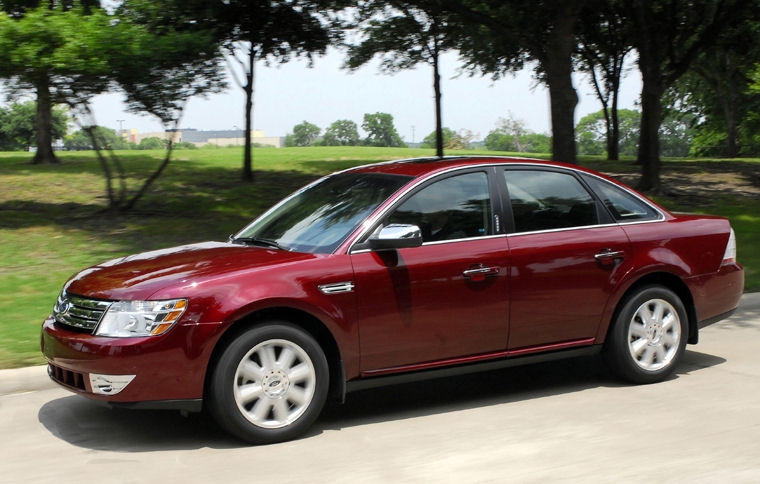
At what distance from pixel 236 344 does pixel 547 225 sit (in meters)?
2.36

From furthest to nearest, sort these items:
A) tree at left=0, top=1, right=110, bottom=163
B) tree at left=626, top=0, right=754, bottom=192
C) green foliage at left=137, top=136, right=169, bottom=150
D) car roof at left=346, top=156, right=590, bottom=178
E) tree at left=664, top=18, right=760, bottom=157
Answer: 1. tree at left=664, top=18, right=760, bottom=157
2. tree at left=626, top=0, right=754, bottom=192
3. green foliage at left=137, top=136, right=169, bottom=150
4. tree at left=0, top=1, right=110, bottom=163
5. car roof at left=346, top=156, right=590, bottom=178

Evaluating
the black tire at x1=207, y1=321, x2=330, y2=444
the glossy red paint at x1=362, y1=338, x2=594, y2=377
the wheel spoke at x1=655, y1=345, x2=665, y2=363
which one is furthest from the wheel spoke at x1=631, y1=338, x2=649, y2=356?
the black tire at x1=207, y1=321, x2=330, y2=444

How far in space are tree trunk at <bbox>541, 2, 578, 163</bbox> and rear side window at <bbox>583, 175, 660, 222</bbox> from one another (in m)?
7.83

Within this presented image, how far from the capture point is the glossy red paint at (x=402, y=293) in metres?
4.61

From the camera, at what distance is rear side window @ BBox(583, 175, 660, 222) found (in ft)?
20.1

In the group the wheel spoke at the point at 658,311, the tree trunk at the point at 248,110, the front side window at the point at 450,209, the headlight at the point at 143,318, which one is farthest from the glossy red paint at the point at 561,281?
the tree trunk at the point at 248,110

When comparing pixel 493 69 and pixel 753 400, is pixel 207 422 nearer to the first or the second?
pixel 753 400

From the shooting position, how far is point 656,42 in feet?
64.3

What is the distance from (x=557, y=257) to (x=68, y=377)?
3.19 m

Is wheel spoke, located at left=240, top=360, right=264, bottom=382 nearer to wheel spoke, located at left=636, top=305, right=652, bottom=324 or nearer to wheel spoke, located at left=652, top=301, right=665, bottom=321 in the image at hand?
wheel spoke, located at left=636, top=305, right=652, bottom=324

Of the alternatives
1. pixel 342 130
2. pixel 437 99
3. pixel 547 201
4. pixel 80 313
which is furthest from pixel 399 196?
pixel 342 130

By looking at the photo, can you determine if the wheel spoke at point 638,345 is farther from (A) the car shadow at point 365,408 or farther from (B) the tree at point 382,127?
(B) the tree at point 382,127

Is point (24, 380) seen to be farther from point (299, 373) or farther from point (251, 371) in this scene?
point (299, 373)

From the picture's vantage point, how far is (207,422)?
5.34 metres
